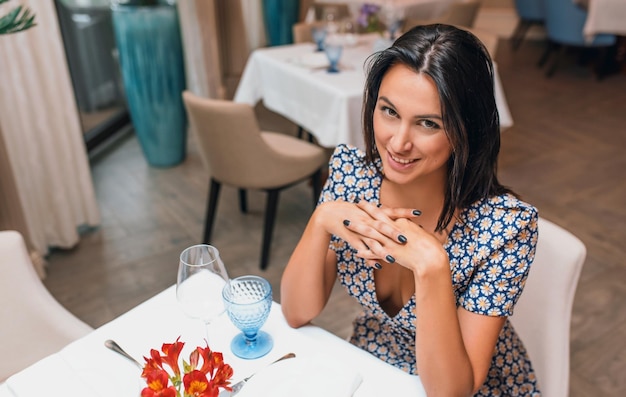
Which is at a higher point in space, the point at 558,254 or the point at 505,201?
the point at 505,201

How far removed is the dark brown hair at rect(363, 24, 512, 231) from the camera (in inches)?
39.1

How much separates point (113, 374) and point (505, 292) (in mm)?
728

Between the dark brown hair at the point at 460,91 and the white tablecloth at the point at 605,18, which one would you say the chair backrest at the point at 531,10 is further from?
the dark brown hair at the point at 460,91

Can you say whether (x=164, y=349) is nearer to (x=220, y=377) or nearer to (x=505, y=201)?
(x=220, y=377)

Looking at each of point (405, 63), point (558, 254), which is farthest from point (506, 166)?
point (405, 63)

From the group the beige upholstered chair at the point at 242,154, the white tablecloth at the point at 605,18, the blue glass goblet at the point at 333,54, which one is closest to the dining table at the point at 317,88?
the blue glass goblet at the point at 333,54

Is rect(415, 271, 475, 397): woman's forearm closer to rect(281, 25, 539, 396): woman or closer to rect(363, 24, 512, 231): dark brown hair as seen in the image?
rect(281, 25, 539, 396): woman

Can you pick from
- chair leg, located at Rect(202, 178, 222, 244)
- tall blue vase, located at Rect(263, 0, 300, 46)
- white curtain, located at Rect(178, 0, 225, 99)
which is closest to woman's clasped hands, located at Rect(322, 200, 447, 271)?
chair leg, located at Rect(202, 178, 222, 244)

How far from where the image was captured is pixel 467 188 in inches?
44.1

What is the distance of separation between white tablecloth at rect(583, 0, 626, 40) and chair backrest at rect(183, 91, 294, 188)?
3.90 metres

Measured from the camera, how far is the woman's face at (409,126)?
101 centimetres

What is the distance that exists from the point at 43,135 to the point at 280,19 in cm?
273

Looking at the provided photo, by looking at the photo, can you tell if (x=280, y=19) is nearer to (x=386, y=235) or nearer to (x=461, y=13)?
(x=461, y=13)

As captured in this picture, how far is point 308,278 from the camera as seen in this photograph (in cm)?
121
